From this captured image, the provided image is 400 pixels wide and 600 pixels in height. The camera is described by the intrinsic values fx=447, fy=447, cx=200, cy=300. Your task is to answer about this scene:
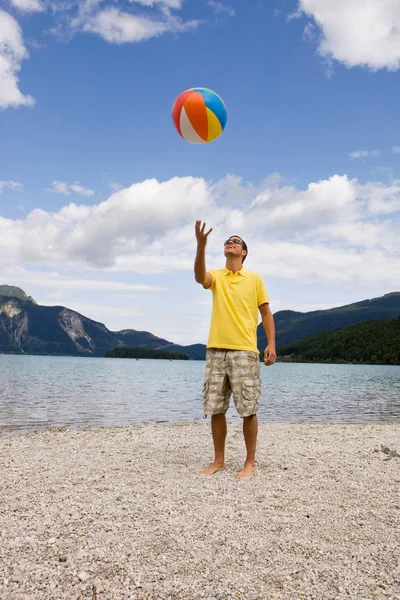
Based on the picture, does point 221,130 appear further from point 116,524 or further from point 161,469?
point 116,524

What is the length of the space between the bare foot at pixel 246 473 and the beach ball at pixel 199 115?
533cm

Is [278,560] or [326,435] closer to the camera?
[278,560]

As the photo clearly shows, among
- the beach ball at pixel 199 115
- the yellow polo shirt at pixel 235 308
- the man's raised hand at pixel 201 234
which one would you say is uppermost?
the beach ball at pixel 199 115

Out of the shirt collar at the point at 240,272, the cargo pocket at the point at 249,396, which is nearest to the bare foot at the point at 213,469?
the cargo pocket at the point at 249,396

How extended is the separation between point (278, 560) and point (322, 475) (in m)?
3.24

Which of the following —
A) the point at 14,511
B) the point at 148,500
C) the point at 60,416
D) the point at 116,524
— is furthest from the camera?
the point at 60,416

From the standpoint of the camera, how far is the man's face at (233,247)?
6702 millimetres

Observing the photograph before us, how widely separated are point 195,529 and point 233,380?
2284 mm

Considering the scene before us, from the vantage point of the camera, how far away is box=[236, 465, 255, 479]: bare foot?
6383 mm

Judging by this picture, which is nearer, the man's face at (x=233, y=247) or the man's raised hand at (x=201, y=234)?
the man's raised hand at (x=201, y=234)

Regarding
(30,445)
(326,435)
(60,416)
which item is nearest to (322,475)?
(326,435)

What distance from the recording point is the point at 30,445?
970cm

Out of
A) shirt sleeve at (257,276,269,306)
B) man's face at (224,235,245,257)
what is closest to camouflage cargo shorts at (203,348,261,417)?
shirt sleeve at (257,276,269,306)

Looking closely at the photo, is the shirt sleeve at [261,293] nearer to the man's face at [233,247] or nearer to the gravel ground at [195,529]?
the man's face at [233,247]
